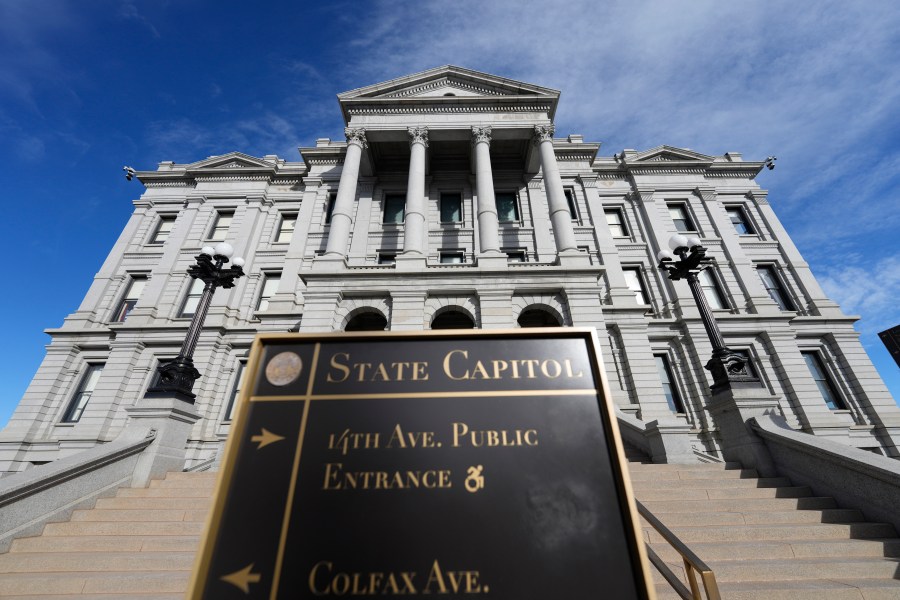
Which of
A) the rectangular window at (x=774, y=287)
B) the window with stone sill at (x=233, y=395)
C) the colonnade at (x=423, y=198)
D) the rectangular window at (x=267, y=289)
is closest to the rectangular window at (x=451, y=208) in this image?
the colonnade at (x=423, y=198)

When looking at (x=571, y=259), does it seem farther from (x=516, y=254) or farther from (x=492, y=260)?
(x=516, y=254)

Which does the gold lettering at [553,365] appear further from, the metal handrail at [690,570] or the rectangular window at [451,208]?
the rectangular window at [451,208]

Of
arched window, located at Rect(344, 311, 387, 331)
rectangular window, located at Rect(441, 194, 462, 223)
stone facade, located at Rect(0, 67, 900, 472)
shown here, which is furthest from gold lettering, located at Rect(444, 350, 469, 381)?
rectangular window, located at Rect(441, 194, 462, 223)

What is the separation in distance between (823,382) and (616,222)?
13.0m

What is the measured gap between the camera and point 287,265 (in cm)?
2030

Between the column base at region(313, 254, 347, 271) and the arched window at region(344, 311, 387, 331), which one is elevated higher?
the column base at region(313, 254, 347, 271)

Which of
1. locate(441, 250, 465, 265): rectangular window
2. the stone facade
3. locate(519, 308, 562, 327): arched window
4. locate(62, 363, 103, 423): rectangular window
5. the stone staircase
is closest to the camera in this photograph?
the stone staircase

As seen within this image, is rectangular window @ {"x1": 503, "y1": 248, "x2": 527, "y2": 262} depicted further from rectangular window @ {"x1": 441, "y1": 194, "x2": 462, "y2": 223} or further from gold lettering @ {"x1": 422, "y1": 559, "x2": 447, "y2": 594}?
gold lettering @ {"x1": 422, "y1": 559, "x2": 447, "y2": 594}

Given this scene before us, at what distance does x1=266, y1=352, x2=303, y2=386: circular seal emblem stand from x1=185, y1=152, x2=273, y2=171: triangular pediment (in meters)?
26.1

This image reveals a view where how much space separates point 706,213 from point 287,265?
25.4 metres

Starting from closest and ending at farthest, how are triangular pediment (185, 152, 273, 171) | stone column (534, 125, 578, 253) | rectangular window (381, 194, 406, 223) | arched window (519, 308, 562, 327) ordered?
arched window (519, 308, 562, 327) < stone column (534, 125, 578, 253) < rectangular window (381, 194, 406, 223) < triangular pediment (185, 152, 273, 171)

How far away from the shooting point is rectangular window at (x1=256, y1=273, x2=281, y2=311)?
20.2m

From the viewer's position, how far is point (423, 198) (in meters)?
17.7

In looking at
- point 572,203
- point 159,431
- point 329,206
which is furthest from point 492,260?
point 329,206
